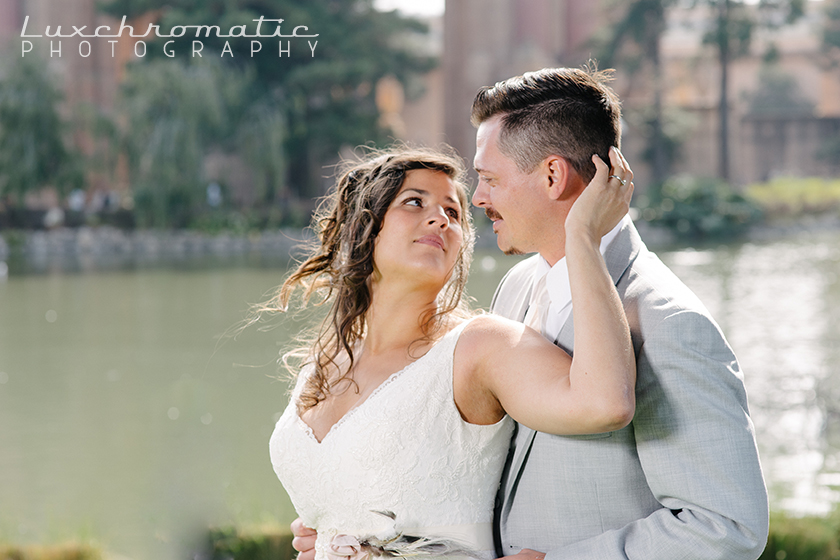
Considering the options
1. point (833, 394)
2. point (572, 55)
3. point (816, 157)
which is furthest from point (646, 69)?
point (833, 394)

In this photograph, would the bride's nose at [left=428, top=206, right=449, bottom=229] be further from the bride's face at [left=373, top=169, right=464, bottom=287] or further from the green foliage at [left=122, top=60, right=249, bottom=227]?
the green foliage at [left=122, top=60, right=249, bottom=227]

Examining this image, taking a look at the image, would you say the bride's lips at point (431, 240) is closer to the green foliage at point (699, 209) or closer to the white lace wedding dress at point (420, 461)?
the white lace wedding dress at point (420, 461)

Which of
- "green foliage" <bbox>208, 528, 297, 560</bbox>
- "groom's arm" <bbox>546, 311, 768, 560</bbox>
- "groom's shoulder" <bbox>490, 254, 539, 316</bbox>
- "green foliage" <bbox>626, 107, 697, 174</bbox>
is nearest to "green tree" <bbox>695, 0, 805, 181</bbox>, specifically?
"green foliage" <bbox>626, 107, 697, 174</bbox>

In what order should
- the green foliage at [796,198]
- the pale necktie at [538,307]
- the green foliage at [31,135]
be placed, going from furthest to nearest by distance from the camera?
the green foliage at [796,198], the green foliage at [31,135], the pale necktie at [538,307]

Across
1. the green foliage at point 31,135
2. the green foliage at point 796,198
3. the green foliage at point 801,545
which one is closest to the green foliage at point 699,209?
the green foliage at point 796,198

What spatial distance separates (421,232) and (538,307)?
0.27 m

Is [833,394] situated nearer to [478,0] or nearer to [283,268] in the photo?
[283,268]

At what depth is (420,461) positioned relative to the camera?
1576mm

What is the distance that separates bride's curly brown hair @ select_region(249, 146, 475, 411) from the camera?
1720 mm

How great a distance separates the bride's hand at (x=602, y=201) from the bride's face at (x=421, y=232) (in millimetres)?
352

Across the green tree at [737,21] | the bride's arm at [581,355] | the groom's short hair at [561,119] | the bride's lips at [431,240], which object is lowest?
the bride's arm at [581,355]

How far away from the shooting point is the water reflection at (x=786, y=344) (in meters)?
5.70

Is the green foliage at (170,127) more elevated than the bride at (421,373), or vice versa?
the green foliage at (170,127)

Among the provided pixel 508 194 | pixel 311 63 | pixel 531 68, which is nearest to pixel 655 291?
pixel 508 194
